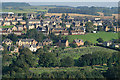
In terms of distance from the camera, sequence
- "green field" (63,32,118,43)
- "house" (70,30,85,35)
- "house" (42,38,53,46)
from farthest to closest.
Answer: "house" (70,30,85,35)
"green field" (63,32,118,43)
"house" (42,38,53,46)

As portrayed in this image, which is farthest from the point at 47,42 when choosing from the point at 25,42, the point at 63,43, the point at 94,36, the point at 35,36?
the point at 94,36

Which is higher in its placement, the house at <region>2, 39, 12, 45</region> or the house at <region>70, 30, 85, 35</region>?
the house at <region>70, 30, 85, 35</region>

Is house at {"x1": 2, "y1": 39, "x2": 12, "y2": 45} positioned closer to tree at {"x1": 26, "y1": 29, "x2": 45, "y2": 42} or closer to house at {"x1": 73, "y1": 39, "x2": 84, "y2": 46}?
tree at {"x1": 26, "y1": 29, "x2": 45, "y2": 42}

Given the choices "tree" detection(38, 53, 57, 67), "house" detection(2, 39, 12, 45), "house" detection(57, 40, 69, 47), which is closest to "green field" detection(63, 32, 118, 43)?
"house" detection(57, 40, 69, 47)

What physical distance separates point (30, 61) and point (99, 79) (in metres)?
10.9

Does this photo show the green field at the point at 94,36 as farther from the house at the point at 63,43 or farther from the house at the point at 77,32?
the house at the point at 63,43

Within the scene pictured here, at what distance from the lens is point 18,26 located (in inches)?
2534

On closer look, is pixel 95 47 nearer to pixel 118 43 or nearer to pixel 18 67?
pixel 118 43

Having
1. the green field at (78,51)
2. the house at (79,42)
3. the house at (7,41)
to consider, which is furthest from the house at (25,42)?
the green field at (78,51)

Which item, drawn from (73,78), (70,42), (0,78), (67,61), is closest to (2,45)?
(70,42)

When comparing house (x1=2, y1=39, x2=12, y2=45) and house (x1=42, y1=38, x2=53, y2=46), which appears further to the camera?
house (x1=42, y1=38, x2=53, y2=46)

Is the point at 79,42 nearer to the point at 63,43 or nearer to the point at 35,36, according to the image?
the point at 63,43

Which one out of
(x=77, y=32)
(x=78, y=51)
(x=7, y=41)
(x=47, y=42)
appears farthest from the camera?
(x=77, y=32)

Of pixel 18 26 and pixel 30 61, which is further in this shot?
pixel 18 26
